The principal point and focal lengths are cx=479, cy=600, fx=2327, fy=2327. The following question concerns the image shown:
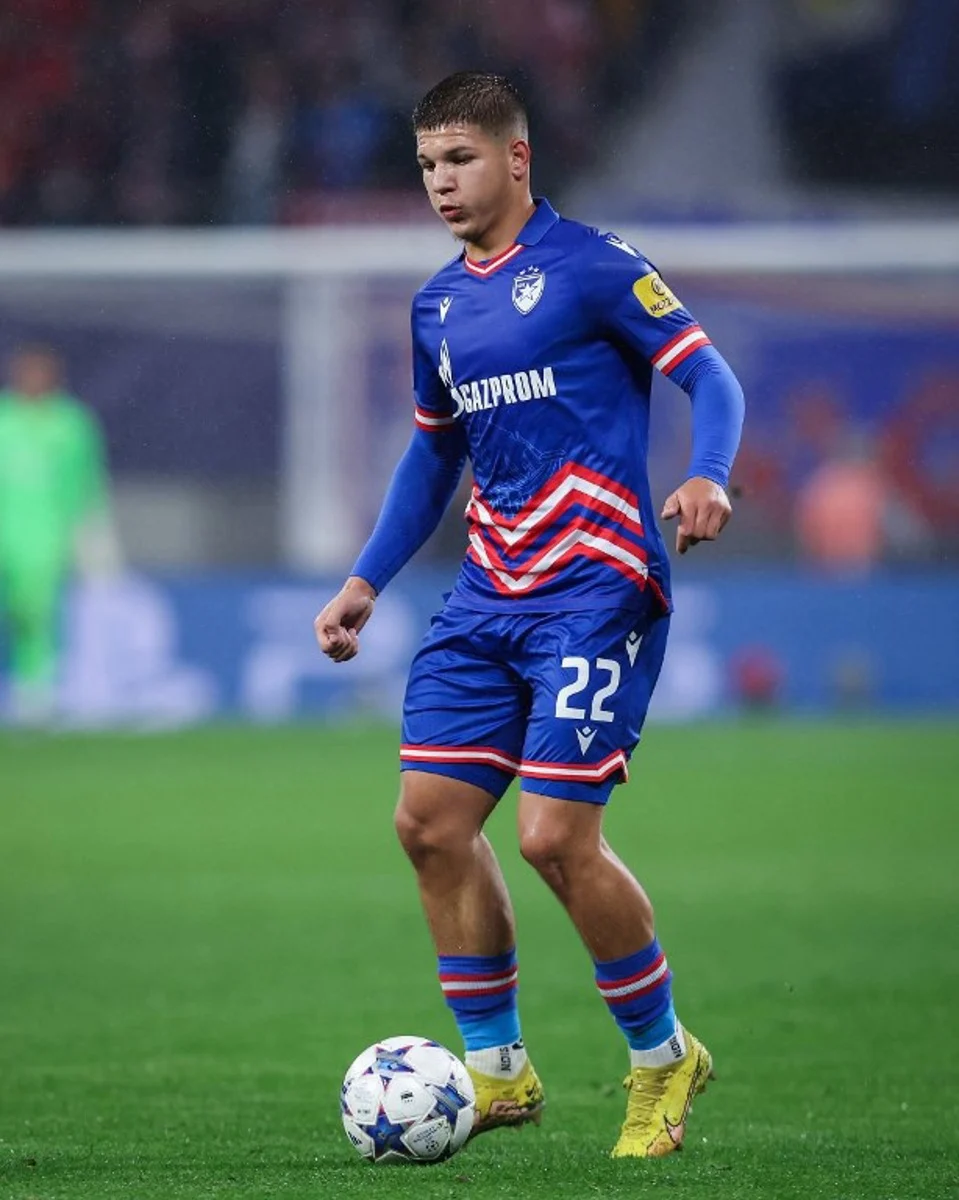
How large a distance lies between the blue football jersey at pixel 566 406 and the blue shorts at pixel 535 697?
57 millimetres

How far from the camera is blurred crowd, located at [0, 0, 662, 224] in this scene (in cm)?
1905

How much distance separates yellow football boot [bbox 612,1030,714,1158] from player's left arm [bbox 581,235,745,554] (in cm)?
121

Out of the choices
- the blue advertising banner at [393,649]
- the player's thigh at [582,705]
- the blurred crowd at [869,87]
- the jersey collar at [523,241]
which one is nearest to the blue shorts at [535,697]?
the player's thigh at [582,705]

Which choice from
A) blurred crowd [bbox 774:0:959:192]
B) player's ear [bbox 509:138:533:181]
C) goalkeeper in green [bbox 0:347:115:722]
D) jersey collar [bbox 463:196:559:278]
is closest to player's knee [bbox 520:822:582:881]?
jersey collar [bbox 463:196:559:278]

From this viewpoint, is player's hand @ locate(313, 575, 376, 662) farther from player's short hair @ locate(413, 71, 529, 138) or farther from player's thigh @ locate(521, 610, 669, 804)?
player's short hair @ locate(413, 71, 529, 138)

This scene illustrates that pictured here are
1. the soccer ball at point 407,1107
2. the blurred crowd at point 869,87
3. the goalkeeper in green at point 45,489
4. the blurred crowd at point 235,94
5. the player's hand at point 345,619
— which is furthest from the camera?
the blurred crowd at point 869,87

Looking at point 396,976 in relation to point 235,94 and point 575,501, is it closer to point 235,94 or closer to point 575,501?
point 575,501

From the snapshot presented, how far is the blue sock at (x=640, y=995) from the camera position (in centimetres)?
472

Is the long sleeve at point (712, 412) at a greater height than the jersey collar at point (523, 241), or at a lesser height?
lesser

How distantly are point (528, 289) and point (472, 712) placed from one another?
88cm

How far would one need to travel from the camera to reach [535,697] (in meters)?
4.71

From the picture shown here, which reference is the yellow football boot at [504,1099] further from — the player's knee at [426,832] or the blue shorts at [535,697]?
the blue shorts at [535,697]

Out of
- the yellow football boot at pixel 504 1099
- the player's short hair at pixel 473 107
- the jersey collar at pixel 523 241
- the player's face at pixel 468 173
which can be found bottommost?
the yellow football boot at pixel 504 1099

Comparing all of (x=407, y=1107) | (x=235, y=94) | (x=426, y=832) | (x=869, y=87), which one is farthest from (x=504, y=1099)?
(x=869, y=87)
